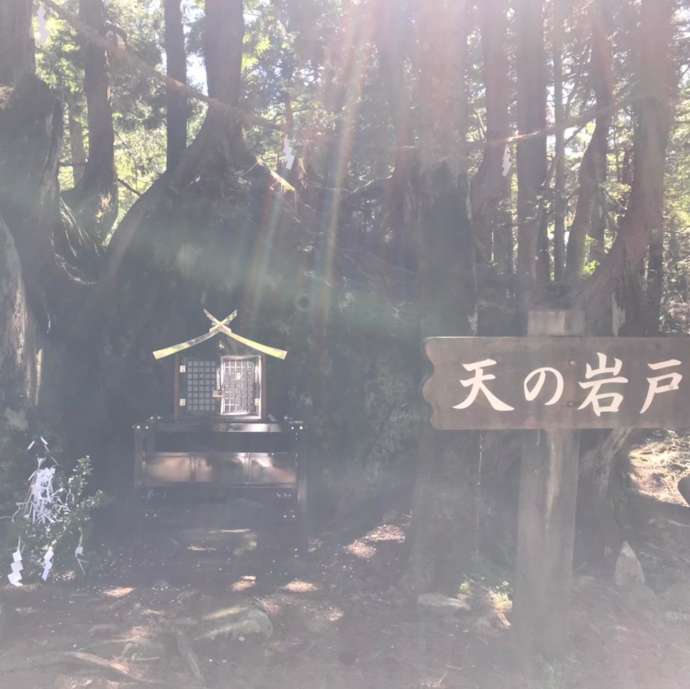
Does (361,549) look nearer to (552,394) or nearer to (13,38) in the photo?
(552,394)

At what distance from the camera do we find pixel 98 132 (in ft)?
34.6

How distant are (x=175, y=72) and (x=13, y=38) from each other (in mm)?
3897

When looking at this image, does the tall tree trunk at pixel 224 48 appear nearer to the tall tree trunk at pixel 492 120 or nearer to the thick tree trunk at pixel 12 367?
the tall tree trunk at pixel 492 120

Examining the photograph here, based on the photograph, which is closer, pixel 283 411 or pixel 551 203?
pixel 283 411

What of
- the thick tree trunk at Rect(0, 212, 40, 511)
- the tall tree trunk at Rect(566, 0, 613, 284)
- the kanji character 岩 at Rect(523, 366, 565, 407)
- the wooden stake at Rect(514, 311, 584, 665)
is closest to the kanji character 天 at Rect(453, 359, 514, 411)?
the kanji character 岩 at Rect(523, 366, 565, 407)

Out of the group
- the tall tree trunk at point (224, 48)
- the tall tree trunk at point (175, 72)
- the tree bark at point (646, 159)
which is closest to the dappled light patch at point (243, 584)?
the tree bark at point (646, 159)

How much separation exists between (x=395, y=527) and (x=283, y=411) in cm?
154

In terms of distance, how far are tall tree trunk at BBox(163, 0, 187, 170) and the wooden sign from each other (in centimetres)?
764

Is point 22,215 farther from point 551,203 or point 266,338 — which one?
point 551,203

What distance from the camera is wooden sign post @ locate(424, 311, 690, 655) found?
3740 millimetres

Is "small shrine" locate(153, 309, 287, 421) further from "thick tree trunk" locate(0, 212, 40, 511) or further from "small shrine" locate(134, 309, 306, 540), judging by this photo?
"thick tree trunk" locate(0, 212, 40, 511)

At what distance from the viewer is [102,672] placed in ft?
12.8

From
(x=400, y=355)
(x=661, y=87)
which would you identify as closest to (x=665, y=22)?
(x=661, y=87)

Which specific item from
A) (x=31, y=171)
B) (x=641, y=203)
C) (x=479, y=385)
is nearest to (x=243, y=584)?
(x=479, y=385)
